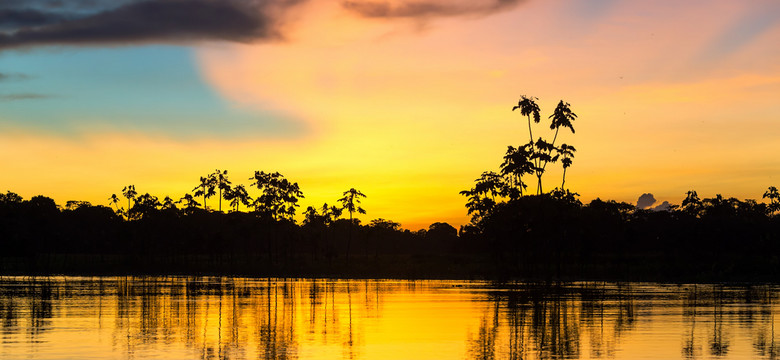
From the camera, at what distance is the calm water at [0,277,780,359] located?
35375 millimetres

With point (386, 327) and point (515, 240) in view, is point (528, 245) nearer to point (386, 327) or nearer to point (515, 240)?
point (515, 240)

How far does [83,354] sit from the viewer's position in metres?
34.0

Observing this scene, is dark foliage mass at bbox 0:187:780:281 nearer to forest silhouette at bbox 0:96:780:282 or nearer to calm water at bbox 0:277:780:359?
forest silhouette at bbox 0:96:780:282

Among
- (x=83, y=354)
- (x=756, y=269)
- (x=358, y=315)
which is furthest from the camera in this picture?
(x=756, y=269)

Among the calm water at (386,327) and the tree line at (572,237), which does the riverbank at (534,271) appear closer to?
the tree line at (572,237)

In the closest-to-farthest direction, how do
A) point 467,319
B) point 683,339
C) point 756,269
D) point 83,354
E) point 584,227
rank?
point 83,354, point 683,339, point 467,319, point 756,269, point 584,227

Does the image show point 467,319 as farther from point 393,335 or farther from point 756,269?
point 756,269

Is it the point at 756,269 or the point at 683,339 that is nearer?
the point at 683,339

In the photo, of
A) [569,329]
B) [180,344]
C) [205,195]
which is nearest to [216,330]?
[180,344]

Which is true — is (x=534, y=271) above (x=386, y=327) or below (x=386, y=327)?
below

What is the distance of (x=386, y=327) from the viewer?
46.1 metres

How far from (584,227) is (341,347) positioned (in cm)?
10214

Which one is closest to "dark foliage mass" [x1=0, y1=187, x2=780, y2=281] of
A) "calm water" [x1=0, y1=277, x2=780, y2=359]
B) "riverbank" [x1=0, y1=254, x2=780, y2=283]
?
"riverbank" [x1=0, y1=254, x2=780, y2=283]

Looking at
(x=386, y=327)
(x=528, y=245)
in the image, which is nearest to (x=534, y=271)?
(x=528, y=245)
